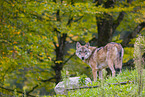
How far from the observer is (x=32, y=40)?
1149 centimetres

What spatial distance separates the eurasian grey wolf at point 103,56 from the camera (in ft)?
25.3

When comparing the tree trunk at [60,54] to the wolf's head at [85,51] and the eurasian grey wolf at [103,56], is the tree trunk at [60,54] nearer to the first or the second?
the eurasian grey wolf at [103,56]

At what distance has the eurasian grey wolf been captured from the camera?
25.3ft

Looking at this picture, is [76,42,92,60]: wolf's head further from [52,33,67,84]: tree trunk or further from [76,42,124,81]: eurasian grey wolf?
[52,33,67,84]: tree trunk

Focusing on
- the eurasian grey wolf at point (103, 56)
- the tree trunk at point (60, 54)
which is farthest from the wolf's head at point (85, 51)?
the tree trunk at point (60, 54)

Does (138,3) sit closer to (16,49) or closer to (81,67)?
(81,67)

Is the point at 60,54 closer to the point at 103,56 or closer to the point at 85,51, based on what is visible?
Result: the point at 85,51

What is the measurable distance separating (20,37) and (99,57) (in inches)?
185

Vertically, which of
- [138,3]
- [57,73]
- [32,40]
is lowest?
[57,73]

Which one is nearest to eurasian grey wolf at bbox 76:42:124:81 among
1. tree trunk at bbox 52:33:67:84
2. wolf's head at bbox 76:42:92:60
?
wolf's head at bbox 76:42:92:60

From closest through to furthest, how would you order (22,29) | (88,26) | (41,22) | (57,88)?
1. (57,88)
2. (22,29)
3. (41,22)
4. (88,26)

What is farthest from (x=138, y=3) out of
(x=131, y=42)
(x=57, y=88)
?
(x=57, y=88)

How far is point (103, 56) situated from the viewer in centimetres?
811

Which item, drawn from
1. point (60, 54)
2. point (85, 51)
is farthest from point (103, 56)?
point (60, 54)
